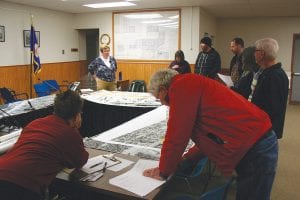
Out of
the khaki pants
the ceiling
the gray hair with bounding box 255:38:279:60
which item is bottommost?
the khaki pants

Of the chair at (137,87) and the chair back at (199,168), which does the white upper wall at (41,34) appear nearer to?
the chair at (137,87)

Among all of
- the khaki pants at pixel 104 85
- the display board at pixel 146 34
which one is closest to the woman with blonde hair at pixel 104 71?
the khaki pants at pixel 104 85

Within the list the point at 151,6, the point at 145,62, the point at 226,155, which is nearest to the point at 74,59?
the point at 145,62

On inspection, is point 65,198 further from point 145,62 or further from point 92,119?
point 145,62

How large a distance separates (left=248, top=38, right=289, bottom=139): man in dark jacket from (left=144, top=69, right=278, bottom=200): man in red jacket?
31.6 inches

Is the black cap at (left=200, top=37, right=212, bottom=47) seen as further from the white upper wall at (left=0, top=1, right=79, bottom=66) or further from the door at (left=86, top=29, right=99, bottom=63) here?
the door at (left=86, top=29, right=99, bottom=63)

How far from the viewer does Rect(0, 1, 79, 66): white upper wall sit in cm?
643

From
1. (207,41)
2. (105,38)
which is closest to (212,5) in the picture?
(207,41)

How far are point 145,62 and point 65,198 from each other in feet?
19.5

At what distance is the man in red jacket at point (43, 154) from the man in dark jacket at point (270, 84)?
4.78 ft

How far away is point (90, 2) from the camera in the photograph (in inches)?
255

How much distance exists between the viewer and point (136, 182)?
65.1 inches

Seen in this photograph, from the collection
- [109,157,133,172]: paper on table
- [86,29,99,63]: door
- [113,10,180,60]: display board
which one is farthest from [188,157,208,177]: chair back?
[86,29,99,63]: door

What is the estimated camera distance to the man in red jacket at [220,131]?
5.10 ft
